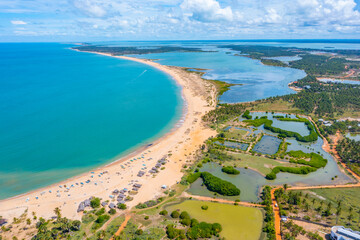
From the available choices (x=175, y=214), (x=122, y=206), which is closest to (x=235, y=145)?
(x=175, y=214)

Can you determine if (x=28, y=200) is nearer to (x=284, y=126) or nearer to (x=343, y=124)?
(x=284, y=126)

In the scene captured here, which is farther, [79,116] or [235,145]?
[79,116]

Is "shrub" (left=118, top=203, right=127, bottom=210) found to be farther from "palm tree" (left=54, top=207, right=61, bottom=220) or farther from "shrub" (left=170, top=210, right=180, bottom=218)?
"palm tree" (left=54, top=207, right=61, bottom=220)

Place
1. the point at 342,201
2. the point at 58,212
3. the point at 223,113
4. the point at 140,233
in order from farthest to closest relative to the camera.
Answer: the point at 223,113 < the point at 342,201 < the point at 58,212 < the point at 140,233

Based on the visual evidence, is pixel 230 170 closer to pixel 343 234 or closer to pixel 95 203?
pixel 343 234

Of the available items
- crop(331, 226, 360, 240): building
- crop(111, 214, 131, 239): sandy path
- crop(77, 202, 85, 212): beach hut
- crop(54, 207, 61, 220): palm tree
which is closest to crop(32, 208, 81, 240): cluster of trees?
crop(54, 207, 61, 220): palm tree

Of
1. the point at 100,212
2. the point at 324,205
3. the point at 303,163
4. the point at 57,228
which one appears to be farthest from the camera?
the point at 303,163
